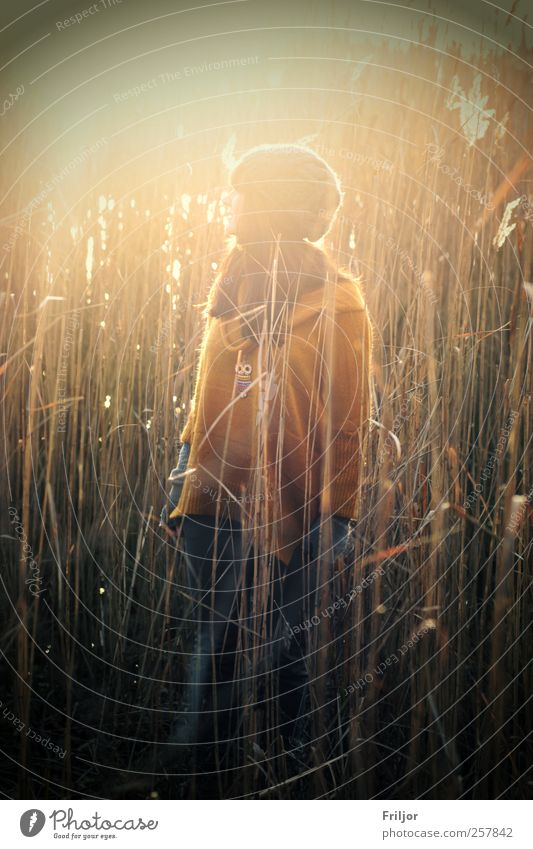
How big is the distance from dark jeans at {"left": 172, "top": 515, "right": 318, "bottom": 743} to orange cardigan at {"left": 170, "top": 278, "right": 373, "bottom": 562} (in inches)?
2.5

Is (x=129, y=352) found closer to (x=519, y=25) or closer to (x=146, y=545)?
(x=146, y=545)

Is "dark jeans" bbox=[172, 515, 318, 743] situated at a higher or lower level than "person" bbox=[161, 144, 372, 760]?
lower

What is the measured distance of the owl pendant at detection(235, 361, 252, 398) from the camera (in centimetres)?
123

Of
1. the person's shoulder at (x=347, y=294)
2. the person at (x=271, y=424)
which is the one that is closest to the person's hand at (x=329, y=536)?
the person at (x=271, y=424)

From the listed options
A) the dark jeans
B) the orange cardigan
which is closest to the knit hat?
the orange cardigan

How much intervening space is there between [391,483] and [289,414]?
25 cm

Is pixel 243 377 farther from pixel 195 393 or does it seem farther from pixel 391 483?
pixel 391 483

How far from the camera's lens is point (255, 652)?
1239 millimetres

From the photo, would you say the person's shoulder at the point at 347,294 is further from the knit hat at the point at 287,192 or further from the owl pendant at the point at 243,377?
the owl pendant at the point at 243,377

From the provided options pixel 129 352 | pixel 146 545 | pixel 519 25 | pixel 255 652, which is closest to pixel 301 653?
pixel 255 652

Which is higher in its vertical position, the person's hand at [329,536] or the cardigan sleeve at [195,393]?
the cardigan sleeve at [195,393]

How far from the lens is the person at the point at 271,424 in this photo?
121 centimetres

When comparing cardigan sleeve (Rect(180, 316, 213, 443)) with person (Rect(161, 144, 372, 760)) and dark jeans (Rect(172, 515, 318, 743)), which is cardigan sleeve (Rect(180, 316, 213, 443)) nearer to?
person (Rect(161, 144, 372, 760))

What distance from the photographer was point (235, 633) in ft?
4.18
